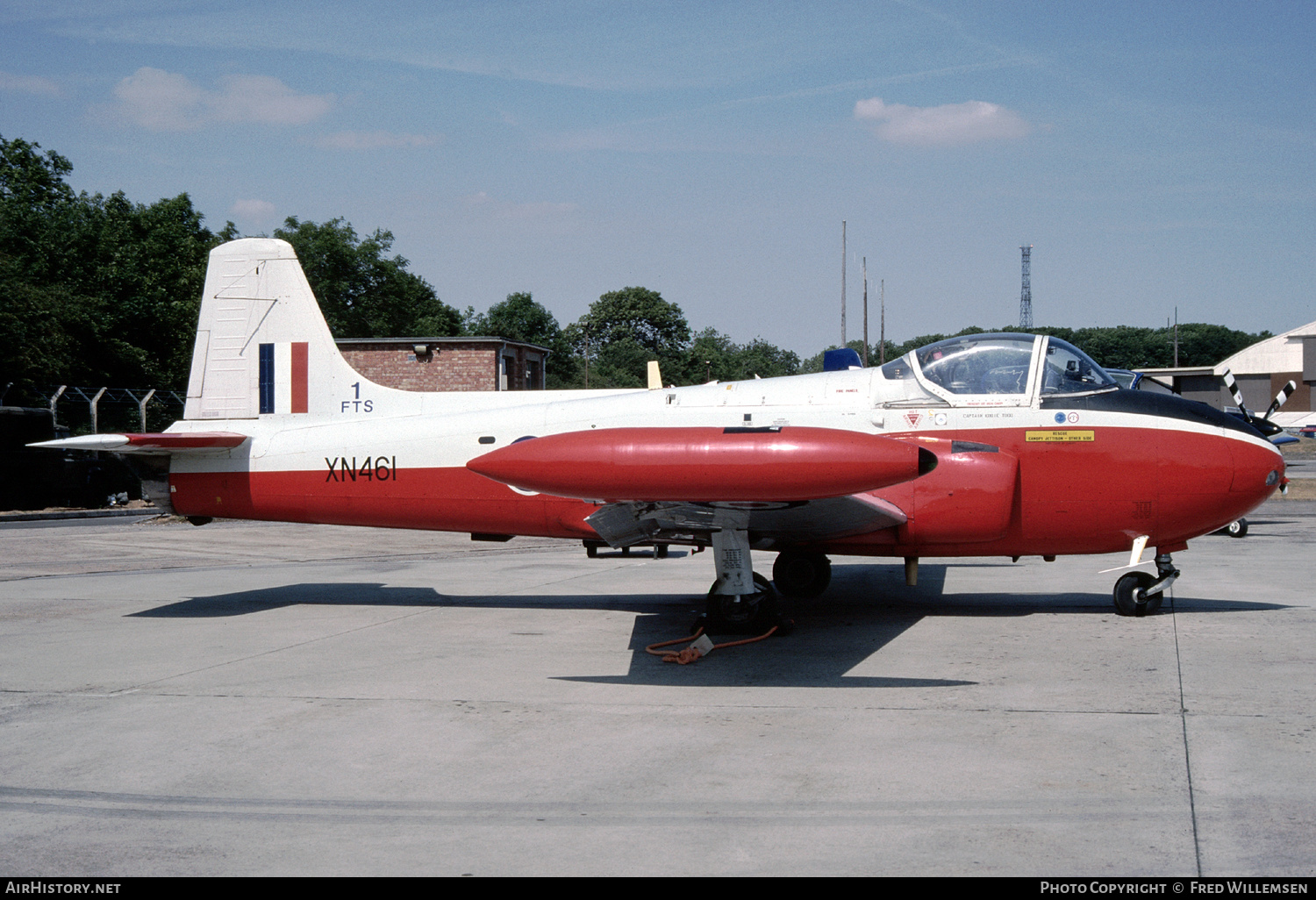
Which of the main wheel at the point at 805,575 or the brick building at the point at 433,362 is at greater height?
the brick building at the point at 433,362

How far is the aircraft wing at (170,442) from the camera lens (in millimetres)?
9500

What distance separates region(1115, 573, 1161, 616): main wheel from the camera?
9.14 m

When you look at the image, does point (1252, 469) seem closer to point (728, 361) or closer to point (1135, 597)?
point (1135, 597)

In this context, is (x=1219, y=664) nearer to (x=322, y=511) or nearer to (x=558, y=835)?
(x=558, y=835)

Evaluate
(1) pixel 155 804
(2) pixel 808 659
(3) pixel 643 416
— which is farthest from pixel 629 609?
(1) pixel 155 804

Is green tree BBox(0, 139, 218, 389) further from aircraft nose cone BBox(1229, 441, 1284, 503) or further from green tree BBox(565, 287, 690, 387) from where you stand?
green tree BBox(565, 287, 690, 387)

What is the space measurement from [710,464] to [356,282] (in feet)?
221

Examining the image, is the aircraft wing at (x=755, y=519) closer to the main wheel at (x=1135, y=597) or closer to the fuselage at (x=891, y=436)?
the fuselage at (x=891, y=436)

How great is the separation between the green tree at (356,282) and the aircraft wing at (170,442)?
189 ft

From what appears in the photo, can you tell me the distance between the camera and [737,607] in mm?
8352

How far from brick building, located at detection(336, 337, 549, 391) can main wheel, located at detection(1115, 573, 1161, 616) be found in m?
26.2

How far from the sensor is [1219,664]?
716cm

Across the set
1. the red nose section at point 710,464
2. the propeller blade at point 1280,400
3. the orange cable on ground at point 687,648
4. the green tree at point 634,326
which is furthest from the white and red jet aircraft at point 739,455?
the green tree at point 634,326

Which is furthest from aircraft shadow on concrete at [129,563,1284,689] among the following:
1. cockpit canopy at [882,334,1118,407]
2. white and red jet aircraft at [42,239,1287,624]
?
cockpit canopy at [882,334,1118,407]
